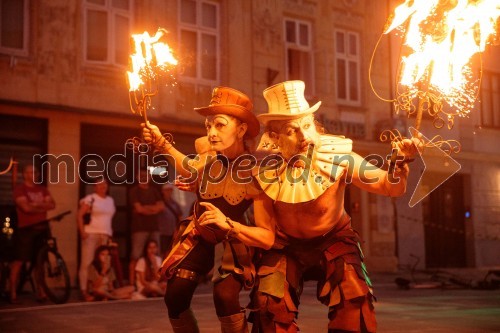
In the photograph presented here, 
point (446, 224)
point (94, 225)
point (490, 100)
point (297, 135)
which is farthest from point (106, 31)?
point (490, 100)

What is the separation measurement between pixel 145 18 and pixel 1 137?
12.6ft

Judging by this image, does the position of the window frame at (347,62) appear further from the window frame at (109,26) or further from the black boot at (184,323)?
the black boot at (184,323)

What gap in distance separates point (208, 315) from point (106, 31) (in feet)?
24.4

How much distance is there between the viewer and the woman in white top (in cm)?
1039

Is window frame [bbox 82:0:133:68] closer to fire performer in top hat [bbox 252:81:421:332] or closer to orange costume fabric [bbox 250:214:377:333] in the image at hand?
fire performer in top hat [bbox 252:81:421:332]

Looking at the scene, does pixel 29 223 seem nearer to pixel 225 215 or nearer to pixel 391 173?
pixel 225 215

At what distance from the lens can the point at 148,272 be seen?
10.8 metres

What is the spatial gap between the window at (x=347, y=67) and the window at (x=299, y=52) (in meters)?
0.88

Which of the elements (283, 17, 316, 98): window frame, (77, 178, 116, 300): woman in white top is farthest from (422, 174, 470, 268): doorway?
(77, 178, 116, 300): woman in white top

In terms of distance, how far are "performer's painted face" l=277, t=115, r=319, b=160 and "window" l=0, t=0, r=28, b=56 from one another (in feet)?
31.2

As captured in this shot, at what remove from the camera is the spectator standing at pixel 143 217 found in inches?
432

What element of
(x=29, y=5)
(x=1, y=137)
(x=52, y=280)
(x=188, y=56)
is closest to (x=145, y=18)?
(x=188, y=56)

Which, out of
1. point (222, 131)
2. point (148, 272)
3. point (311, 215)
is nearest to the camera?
point (311, 215)

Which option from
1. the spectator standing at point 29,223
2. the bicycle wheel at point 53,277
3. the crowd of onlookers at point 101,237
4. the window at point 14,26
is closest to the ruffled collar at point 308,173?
the crowd of onlookers at point 101,237
